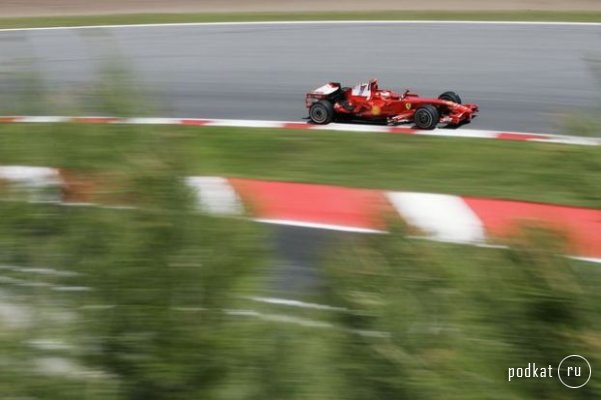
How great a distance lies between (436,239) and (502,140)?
20.6 ft

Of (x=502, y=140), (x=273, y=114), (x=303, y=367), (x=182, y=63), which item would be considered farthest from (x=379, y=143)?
(x=303, y=367)

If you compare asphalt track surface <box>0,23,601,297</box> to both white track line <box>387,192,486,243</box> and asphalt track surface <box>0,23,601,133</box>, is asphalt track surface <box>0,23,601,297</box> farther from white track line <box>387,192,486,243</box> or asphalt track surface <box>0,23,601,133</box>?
white track line <box>387,192,486,243</box>

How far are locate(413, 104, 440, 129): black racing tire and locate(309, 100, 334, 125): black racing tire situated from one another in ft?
3.17

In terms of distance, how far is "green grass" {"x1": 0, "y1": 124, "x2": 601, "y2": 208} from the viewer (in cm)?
765

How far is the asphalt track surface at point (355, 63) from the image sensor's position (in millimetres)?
11352

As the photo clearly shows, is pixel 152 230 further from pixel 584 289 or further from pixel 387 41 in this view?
pixel 387 41

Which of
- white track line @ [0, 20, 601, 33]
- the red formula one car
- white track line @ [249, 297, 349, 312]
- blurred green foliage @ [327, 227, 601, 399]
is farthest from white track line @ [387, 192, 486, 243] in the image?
white track line @ [0, 20, 601, 33]

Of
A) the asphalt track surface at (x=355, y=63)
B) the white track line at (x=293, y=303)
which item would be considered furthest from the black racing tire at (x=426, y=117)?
the white track line at (x=293, y=303)

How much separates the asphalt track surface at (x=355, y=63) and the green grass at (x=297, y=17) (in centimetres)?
88

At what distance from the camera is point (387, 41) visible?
49.1ft

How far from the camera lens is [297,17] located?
17656mm

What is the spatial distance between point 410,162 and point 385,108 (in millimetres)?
1415

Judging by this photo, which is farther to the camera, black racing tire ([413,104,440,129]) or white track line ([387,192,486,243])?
black racing tire ([413,104,440,129])

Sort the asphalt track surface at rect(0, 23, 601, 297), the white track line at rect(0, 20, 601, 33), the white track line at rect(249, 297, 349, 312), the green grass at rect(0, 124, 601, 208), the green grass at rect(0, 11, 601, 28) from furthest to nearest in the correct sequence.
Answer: the green grass at rect(0, 11, 601, 28) → the white track line at rect(0, 20, 601, 33) → the asphalt track surface at rect(0, 23, 601, 297) → the green grass at rect(0, 124, 601, 208) → the white track line at rect(249, 297, 349, 312)
